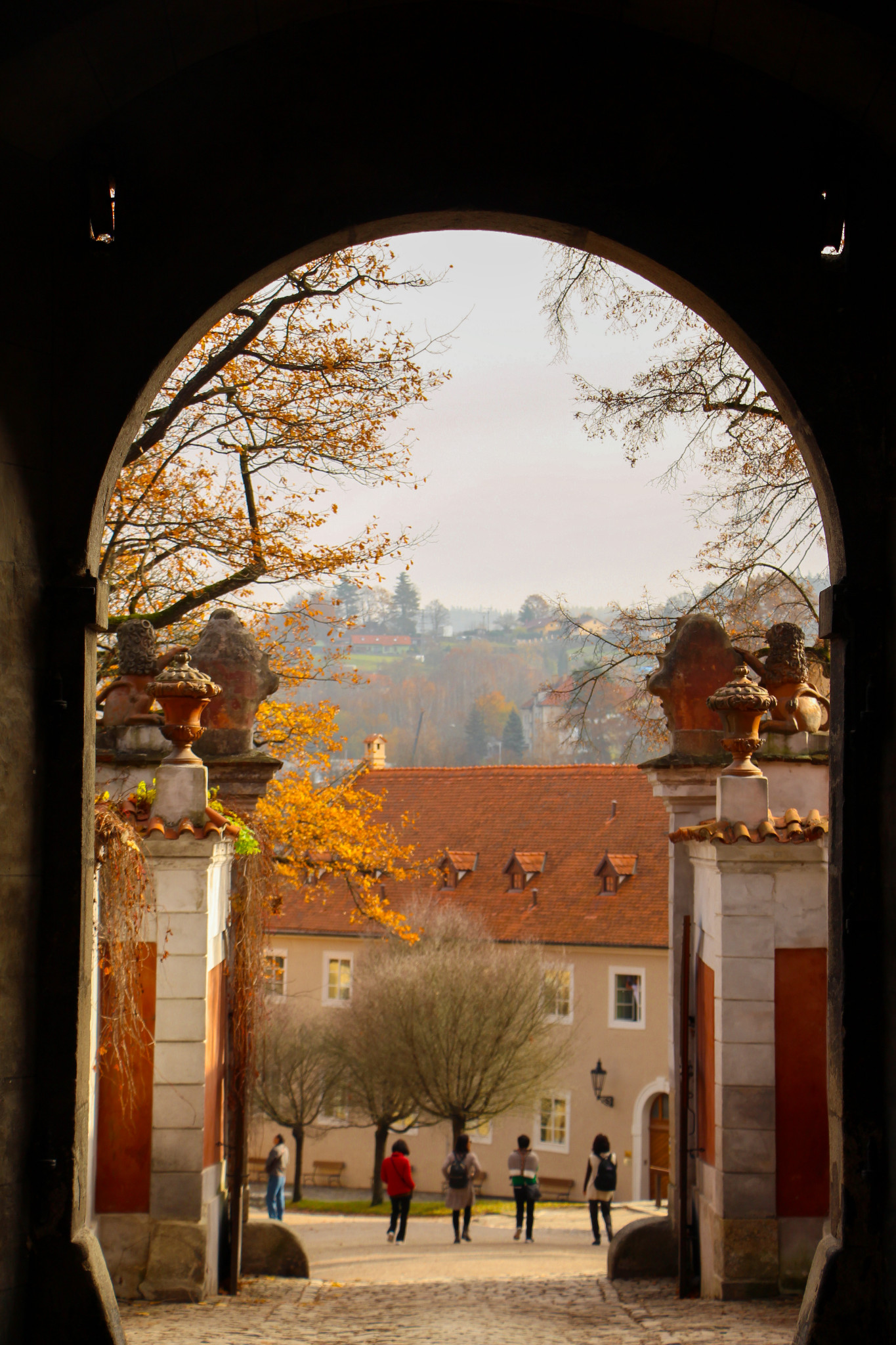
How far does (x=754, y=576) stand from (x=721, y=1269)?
6690mm

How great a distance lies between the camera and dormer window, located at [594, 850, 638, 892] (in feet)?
83.9

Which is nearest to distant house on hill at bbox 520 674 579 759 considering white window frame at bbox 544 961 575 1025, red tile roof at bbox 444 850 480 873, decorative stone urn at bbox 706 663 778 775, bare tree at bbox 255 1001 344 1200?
red tile roof at bbox 444 850 480 873

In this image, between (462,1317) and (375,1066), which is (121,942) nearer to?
(462,1317)

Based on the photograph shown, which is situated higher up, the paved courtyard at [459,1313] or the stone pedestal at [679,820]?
the stone pedestal at [679,820]

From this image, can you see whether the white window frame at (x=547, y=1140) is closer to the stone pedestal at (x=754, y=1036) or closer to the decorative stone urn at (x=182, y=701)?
the stone pedestal at (x=754, y=1036)

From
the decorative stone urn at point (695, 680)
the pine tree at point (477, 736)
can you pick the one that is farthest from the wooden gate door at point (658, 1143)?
the pine tree at point (477, 736)

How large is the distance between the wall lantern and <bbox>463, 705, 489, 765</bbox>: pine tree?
47092mm

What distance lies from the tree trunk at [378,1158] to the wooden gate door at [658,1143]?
16.8 ft

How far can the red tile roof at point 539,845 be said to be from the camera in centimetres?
2523

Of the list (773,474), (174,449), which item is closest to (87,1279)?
(174,449)

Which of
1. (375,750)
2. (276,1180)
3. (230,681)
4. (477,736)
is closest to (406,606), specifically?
(477,736)

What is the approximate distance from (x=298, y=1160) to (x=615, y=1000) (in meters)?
7.09

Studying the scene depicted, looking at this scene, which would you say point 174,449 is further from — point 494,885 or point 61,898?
point 494,885

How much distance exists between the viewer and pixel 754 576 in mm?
11742
